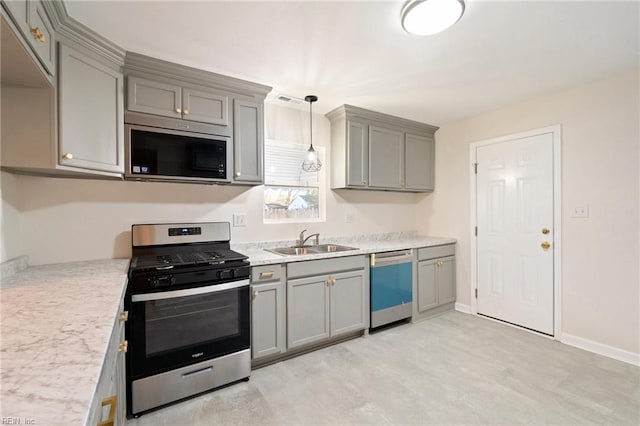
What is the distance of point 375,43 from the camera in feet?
6.39

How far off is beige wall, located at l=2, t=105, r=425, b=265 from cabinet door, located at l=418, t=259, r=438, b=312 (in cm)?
119

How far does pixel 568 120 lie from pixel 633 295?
1587 mm

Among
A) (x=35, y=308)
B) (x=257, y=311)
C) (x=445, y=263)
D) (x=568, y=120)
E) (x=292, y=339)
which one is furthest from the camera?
(x=445, y=263)

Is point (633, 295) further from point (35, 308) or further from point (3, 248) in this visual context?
point (3, 248)

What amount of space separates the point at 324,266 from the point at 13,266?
6.65 ft

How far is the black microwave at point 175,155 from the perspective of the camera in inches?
81.7

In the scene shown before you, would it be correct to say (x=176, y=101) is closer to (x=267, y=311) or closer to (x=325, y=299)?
(x=267, y=311)

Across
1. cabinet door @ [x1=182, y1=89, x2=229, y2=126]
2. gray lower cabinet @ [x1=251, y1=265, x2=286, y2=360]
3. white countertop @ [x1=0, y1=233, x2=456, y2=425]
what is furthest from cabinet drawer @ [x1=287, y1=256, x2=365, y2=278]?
cabinet door @ [x1=182, y1=89, x2=229, y2=126]

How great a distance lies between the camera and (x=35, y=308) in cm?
110

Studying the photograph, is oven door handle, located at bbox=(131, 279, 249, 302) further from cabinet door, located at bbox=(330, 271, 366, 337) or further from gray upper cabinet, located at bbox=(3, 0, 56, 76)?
gray upper cabinet, located at bbox=(3, 0, 56, 76)

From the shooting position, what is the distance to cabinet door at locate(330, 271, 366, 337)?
106 inches

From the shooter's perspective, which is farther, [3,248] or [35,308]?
[3,248]

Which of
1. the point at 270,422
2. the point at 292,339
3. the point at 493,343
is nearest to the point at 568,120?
the point at 493,343

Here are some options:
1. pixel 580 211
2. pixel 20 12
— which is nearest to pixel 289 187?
pixel 20 12
